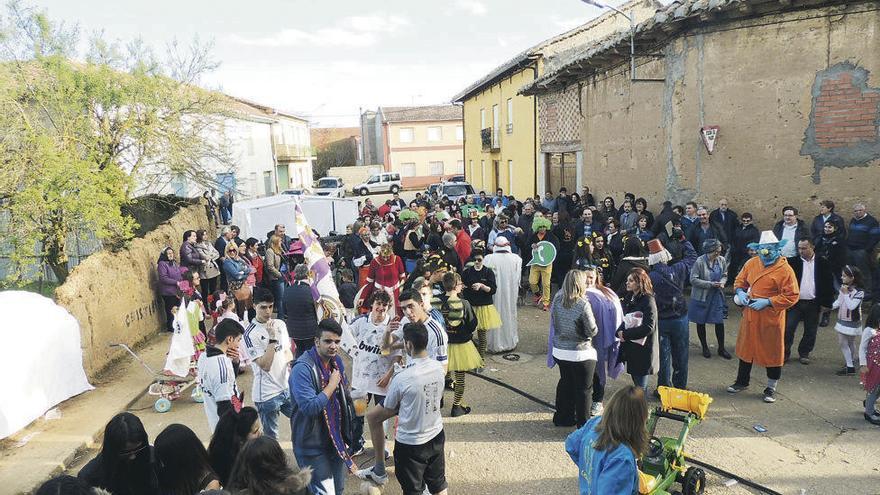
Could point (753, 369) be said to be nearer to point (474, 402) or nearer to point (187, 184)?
point (474, 402)

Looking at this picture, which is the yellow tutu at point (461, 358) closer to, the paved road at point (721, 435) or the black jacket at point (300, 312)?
the paved road at point (721, 435)

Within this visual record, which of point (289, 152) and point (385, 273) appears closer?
point (385, 273)

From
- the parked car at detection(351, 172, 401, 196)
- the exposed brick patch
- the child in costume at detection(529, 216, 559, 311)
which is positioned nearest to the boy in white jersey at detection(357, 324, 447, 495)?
the child in costume at detection(529, 216, 559, 311)

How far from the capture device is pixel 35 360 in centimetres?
649

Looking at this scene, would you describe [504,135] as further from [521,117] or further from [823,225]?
[823,225]

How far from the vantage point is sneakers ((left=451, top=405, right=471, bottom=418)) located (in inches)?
250

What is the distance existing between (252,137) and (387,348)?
3376 centimetres

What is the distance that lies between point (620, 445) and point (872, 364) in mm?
4322

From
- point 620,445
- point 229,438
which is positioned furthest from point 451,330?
point 620,445

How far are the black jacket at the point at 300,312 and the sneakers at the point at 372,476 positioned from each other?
2.15 meters

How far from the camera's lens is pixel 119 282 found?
9297mm

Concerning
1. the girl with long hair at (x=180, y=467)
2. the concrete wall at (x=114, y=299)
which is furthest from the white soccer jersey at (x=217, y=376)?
the concrete wall at (x=114, y=299)

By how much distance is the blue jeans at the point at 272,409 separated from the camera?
4.83 metres

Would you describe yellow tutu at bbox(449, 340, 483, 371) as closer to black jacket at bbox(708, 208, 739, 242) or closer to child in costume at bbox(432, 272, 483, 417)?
child in costume at bbox(432, 272, 483, 417)
